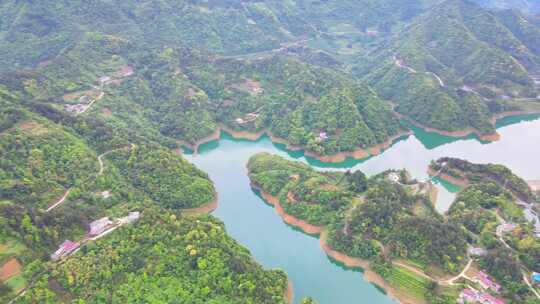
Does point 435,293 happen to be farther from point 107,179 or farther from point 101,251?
point 107,179

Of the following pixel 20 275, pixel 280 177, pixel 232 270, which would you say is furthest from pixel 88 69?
pixel 232 270

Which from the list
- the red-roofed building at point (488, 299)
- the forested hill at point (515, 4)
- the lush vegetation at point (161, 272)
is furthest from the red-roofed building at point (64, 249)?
the forested hill at point (515, 4)

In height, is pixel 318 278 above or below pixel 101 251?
below

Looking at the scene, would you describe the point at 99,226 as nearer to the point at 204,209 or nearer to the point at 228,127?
the point at 204,209

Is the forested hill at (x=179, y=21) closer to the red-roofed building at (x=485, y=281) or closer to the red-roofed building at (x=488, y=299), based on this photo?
the red-roofed building at (x=485, y=281)

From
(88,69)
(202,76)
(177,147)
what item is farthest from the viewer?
(202,76)
